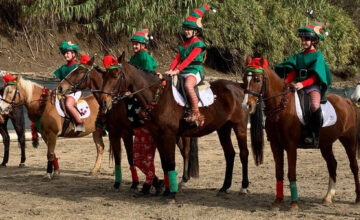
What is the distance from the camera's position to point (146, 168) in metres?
7.66

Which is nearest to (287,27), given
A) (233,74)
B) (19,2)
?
(233,74)

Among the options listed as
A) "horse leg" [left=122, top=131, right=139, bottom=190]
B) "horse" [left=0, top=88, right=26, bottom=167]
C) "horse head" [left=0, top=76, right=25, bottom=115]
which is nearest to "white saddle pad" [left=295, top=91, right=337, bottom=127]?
"horse leg" [left=122, top=131, right=139, bottom=190]

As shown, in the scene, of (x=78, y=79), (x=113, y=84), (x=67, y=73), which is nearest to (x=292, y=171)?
(x=113, y=84)

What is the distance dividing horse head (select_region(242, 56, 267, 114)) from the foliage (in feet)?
46.9

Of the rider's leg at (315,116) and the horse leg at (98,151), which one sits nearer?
the rider's leg at (315,116)

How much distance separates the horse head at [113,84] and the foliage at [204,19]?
13.5m

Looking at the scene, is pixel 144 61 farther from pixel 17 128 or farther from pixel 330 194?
pixel 17 128

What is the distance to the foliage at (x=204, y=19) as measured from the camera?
20516mm

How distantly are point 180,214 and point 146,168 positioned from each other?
4.35 ft

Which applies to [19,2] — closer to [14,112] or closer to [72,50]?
[14,112]

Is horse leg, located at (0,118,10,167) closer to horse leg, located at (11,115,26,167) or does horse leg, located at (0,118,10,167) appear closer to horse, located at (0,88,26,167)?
horse, located at (0,88,26,167)

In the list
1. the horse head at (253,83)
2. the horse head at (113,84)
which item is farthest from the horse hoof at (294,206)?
the horse head at (113,84)

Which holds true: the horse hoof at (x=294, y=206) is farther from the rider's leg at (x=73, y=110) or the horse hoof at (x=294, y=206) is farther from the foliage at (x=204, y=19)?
the foliage at (x=204, y=19)

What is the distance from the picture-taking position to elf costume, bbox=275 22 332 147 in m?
6.41
